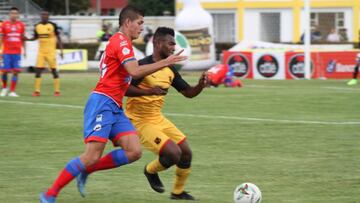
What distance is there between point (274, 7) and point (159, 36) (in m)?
42.0

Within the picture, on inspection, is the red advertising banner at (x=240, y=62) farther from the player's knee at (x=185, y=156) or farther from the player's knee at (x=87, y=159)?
the player's knee at (x=87, y=159)

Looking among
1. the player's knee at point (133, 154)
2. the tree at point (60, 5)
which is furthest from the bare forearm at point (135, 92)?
the tree at point (60, 5)

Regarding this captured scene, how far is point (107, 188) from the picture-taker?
32.4 ft

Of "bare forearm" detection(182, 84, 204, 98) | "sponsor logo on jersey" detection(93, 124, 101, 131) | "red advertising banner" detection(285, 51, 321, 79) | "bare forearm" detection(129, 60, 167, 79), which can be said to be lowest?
"red advertising banner" detection(285, 51, 321, 79)

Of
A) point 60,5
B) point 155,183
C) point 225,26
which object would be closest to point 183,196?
point 155,183

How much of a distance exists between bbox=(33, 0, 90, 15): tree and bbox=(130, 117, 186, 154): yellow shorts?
56.1m

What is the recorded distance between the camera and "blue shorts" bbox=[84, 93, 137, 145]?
8.31 metres

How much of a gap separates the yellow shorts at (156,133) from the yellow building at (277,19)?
39484 millimetres

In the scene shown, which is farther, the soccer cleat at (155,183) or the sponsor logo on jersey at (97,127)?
the soccer cleat at (155,183)

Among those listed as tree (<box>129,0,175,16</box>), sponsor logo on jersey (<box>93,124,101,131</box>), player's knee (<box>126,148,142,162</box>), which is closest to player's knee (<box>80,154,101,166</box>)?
sponsor logo on jersey (<box>93,124,101,131</box>)

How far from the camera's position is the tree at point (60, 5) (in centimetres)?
6697

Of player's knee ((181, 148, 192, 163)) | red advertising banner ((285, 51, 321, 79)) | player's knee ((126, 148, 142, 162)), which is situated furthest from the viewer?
red advertising banner ((285, 51, 321, 79))

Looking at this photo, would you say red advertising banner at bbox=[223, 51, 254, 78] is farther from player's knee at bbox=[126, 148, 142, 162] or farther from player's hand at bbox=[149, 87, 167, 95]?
player's knee at bbox=[126, 148, 142, 162]

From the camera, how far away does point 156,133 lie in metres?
9.07
